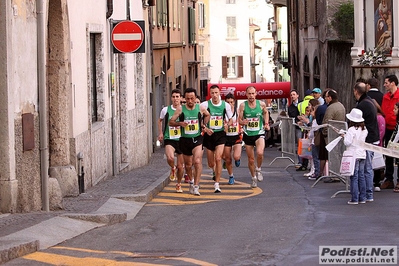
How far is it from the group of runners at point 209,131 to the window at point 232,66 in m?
62.9

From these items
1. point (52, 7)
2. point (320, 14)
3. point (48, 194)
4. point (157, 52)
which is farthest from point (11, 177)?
point (320, 14)

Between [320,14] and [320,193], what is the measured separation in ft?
72.9

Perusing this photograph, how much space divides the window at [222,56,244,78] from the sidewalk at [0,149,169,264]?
212ft

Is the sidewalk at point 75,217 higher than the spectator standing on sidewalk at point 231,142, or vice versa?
the spectator standing on sidewalk at point 231,142

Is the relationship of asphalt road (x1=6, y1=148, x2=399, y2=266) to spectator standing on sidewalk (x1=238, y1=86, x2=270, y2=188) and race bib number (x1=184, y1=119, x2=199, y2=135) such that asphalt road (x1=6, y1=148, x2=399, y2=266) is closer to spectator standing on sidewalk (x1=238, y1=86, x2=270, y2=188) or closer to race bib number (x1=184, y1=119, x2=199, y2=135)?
race bib number (x1=184, y1=119, x2=199, y2=135)

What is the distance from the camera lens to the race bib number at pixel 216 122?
18.5 meters

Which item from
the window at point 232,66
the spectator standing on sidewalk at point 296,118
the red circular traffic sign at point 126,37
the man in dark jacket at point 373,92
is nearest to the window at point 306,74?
the spectator standing on sidewalk at point 296,118

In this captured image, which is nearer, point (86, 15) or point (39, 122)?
point (39, 122)

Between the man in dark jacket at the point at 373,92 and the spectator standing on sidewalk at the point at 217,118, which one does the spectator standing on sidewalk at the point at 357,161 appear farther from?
the spectator standing on sidewalk at the point at 217,118

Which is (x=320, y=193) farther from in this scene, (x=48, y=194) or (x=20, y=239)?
(x=20, y=239)

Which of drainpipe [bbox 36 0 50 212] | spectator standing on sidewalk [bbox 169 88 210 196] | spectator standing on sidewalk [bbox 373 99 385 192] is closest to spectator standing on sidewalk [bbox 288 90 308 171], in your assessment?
spectator standing on sidewalk [bbox 373 99 385 192]

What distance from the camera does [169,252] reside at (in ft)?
34.9

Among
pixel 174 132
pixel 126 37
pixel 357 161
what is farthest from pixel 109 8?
pixel 357 161

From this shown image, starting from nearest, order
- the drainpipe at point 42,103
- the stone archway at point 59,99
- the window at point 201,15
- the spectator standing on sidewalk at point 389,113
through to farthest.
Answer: the drainpipe at point 42,103
the stone archway at point 59,99
the spectator standing on sidewalk at point 389,113
the window at point 201,15
